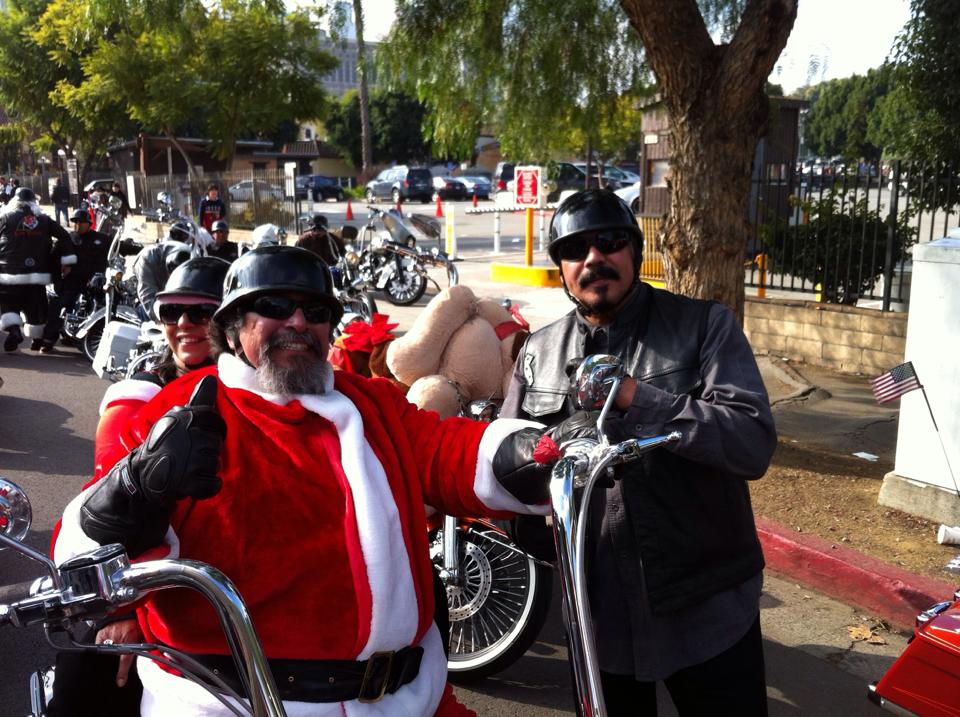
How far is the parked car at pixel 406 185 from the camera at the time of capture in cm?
4334

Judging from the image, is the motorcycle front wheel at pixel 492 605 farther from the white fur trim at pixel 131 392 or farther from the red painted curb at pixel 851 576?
the red painted curb at pixel 851 576

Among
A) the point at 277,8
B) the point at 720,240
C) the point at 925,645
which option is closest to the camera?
the point at 925,645

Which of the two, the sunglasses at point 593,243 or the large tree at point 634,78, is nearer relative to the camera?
the sunglasses at point 593,243

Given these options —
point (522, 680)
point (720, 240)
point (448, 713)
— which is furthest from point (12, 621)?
point (720, 240)

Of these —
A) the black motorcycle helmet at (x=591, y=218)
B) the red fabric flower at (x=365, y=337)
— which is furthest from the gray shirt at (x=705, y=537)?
the red fabric flower at (x=365, y=337)

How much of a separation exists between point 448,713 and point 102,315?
8960 mm

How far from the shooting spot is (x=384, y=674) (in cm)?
212

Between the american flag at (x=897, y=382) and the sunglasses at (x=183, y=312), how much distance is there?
3.24m

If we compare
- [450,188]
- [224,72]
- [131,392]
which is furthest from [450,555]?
[450,188]

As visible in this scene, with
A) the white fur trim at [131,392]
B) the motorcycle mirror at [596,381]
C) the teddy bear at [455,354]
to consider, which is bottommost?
the teddy bear at [455,354]

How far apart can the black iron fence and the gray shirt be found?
6853 mm

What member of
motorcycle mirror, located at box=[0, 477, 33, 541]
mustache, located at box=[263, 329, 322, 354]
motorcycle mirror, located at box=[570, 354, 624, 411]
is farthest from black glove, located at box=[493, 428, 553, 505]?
motorcycle mirror, located at box=[0, 477, 33, 541]

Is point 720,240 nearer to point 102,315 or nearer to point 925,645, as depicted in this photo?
point 925,645

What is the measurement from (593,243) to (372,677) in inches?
48.5
